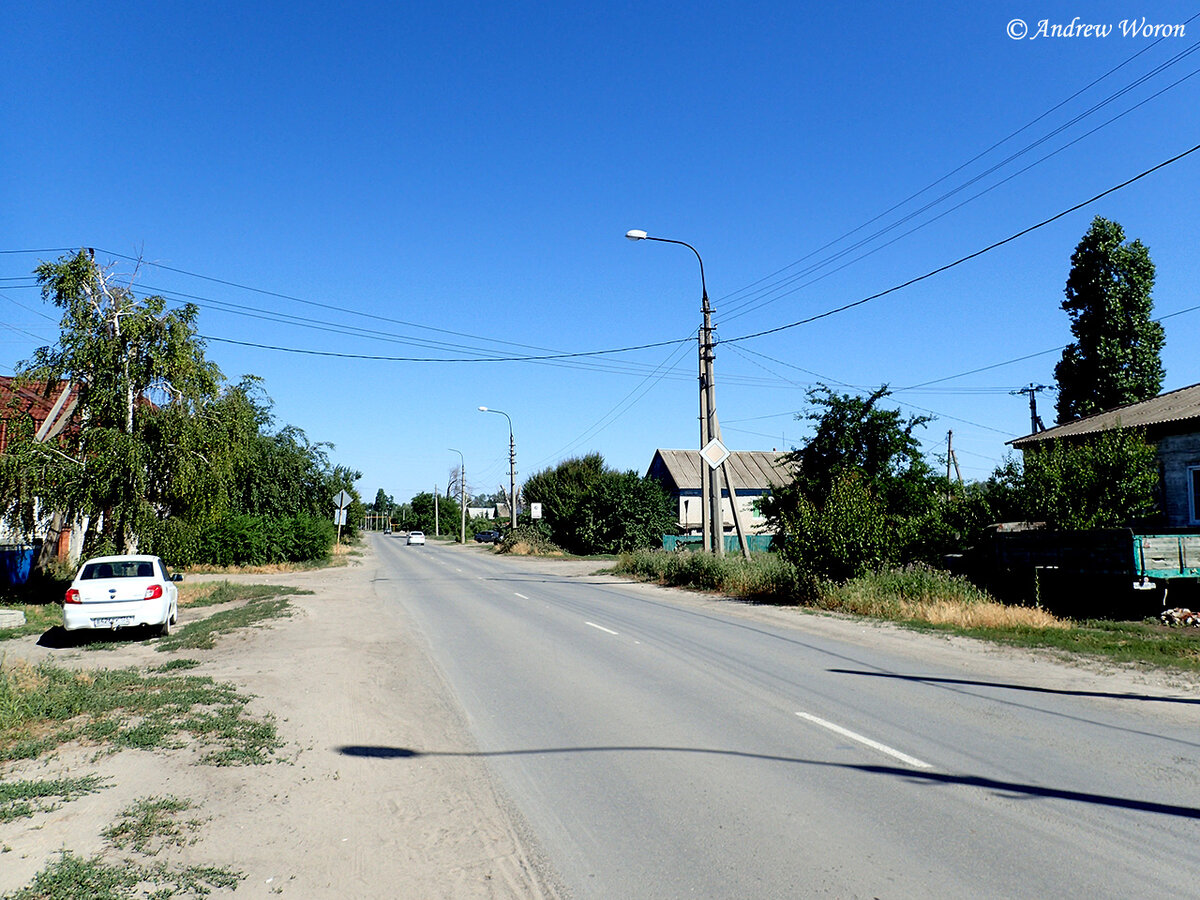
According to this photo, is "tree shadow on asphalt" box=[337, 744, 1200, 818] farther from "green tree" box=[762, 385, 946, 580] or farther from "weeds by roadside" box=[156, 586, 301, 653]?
"green tree" box=[762, 385, 946, 580]

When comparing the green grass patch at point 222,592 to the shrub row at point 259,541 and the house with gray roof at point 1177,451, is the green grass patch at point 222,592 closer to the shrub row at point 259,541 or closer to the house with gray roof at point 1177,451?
the shrub row at point 259,541

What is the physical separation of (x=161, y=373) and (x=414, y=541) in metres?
63.7

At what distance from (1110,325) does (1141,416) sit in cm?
1276

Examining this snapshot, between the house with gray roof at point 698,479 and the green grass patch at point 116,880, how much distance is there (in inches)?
2310

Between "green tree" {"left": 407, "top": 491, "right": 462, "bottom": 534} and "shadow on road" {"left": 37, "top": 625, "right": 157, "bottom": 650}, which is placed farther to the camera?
"green tree" {"left": 407, "top": 491, "right": 462, "bottom": 534}

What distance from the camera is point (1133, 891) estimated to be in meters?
4.14

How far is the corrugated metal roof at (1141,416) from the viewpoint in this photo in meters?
22.4

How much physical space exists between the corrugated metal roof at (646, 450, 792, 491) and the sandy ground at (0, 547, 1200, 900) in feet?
174

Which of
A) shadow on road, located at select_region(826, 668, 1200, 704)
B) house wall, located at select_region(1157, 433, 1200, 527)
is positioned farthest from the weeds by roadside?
house wall, located at select_region(1157, 433, 1200, 527)

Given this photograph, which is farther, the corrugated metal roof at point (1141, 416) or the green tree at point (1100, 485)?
the corrugated metal roof at point (1141, 416)

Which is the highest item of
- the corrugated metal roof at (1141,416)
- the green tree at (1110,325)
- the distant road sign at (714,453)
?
the green tree at (1110,325)

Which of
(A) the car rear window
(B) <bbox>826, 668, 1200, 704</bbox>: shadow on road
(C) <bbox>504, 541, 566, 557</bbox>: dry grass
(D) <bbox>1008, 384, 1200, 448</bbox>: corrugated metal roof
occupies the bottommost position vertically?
(C) <bbox>504, 541, 566, 557</bbox>: dry grass

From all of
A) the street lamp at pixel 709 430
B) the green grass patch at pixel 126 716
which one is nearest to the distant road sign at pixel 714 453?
the street lamp at pixel 709 430

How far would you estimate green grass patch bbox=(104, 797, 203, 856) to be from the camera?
4.91 meters
